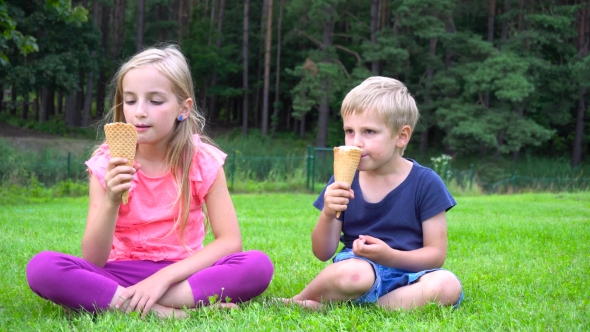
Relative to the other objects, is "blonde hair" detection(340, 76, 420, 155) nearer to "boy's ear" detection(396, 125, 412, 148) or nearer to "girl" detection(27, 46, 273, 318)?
"boy's ear" detection(396, 125, 412, 148)

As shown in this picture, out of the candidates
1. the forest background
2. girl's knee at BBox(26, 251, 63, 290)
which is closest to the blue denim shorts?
girl's knee at BBox(26, 251, 63, 290)

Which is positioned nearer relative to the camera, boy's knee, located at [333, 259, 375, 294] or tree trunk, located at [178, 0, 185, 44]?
boy's knee, located at [333, 259, 375, 294]

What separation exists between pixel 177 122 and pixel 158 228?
2.00 ft

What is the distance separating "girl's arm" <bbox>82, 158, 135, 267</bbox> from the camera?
310 cm

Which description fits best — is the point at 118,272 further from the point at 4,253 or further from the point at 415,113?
the point at 4,253

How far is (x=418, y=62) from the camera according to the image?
3338cm

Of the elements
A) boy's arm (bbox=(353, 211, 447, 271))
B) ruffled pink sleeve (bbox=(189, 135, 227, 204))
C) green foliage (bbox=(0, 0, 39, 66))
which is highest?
green foliage (bbox=(0, 0, 39, 66))

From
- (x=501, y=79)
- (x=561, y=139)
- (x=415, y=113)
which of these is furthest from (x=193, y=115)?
(x=561, y=139)

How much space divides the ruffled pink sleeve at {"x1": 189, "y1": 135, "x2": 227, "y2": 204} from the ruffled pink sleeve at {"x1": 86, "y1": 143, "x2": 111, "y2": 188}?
0.47m

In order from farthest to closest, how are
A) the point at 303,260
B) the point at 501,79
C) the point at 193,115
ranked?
the point at 501,79
the point at 303,260
the point at 193,115

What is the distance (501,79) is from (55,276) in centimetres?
2641

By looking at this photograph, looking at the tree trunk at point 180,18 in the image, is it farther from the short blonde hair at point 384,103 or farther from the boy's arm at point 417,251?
the boy's arm at point 417,251

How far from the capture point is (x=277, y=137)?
129 ft

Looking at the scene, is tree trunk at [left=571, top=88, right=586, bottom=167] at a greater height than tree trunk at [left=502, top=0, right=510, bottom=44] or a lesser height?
lesser
